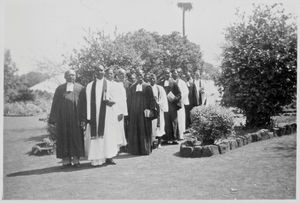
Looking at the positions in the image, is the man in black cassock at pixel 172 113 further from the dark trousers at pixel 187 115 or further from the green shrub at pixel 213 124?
the green shrub at pixel 213 124

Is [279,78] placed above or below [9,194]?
above

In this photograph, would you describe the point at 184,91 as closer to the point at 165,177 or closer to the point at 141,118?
the point at 141,118

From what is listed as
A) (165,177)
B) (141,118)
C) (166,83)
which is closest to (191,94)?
(166,83)

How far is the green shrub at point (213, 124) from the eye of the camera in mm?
9609

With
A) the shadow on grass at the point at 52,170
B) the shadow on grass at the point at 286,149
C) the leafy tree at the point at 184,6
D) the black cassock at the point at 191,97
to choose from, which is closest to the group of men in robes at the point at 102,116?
the shadow on grass at the point at 52,170

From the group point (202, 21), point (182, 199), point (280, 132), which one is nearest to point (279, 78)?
point (280, 132)

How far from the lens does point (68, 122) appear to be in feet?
28.1

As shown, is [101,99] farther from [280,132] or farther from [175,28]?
[280,132]

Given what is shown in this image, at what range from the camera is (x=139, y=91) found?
10.1 metres

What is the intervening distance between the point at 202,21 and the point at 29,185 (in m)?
5.41

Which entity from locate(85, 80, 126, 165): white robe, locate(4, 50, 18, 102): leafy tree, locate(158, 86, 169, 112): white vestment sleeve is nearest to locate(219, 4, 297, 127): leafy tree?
locate(158, 86, 169, 112): white vestment sleeve

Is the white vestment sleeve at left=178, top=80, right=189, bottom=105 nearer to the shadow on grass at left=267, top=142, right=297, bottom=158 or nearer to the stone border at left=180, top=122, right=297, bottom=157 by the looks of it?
the stone border at left=180, top=122, right=297, bottom=157

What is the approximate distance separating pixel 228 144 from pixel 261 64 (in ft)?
11.3

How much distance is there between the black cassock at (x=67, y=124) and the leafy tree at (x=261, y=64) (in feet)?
18.1
